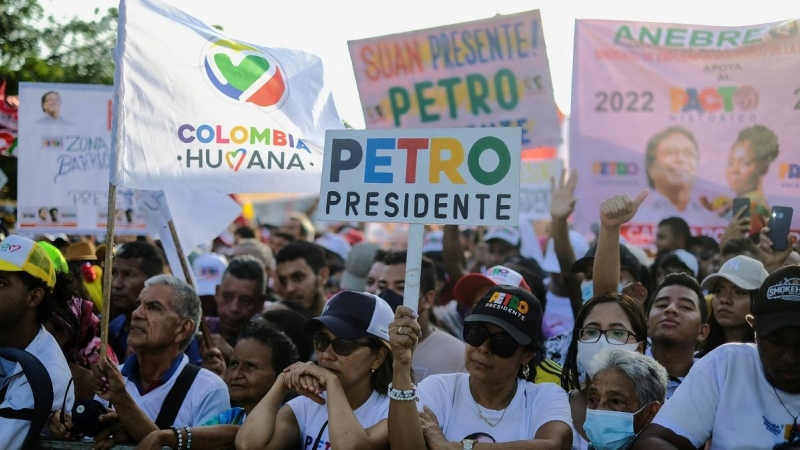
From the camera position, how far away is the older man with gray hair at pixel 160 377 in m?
4.92

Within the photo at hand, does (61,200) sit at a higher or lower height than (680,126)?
lower

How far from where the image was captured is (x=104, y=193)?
872 centimetres

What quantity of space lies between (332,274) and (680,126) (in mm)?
4628

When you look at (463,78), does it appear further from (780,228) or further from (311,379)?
(311,379)

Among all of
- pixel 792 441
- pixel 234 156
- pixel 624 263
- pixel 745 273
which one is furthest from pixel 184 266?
pixel 792 441

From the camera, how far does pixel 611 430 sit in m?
4.12

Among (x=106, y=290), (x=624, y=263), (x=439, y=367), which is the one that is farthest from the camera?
(x=624, y=263)

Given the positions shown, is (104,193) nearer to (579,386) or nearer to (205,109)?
(205,109)

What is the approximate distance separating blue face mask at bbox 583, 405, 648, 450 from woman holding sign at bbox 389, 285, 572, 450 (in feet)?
0.64

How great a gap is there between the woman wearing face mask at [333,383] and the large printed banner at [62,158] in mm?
4370

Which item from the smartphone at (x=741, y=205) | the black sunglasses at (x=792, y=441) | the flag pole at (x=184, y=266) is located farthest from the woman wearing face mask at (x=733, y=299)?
the flag pole at (x=184, y=266)

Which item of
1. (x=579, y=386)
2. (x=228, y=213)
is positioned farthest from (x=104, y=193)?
(x=579, y=386)

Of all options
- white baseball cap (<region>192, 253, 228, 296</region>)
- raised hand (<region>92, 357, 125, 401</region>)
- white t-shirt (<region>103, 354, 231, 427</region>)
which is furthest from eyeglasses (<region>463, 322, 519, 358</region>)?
white baseball cap (<region>192, 253, 228, 296</region>)

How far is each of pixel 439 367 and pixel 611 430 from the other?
2.40 m
